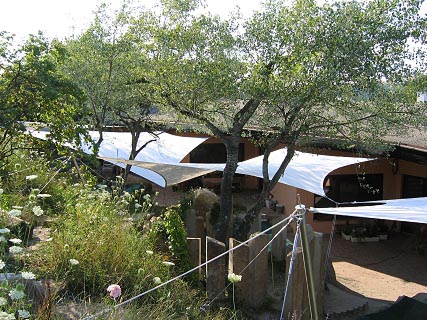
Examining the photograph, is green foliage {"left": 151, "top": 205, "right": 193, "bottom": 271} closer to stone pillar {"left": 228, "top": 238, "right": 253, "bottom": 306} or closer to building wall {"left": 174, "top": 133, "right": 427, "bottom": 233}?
stone pillar {"left": 228, "top": 238, "right": 253, "bottom": 306}

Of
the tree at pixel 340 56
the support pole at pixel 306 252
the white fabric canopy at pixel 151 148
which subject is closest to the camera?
the support pole at pixel 306 252

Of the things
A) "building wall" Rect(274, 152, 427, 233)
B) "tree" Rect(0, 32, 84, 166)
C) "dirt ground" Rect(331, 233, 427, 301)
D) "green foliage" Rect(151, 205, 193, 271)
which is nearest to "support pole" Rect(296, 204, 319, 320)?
"green foliage" Rect(151, 205, 193, 271)

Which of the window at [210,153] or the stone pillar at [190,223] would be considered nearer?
the stone pillar at [190,223]

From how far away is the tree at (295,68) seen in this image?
23.5ft

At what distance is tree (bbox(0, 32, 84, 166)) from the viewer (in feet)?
18.1

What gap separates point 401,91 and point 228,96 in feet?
9.10

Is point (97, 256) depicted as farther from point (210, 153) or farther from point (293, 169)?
point (210, 153)

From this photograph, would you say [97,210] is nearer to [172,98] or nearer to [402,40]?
[172,98]

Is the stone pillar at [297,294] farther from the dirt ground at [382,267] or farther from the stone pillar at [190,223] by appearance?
the dirt ground at [382,267]

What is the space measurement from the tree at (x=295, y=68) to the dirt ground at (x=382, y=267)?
8.40ft

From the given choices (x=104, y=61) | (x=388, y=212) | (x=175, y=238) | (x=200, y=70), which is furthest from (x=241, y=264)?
(x=104, y=61)

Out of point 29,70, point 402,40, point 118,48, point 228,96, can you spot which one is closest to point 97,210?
point 29,70

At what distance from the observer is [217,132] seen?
28.2 feet

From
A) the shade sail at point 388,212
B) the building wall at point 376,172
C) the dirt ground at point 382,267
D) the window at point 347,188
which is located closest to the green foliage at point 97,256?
the shade sail at point 388,212
